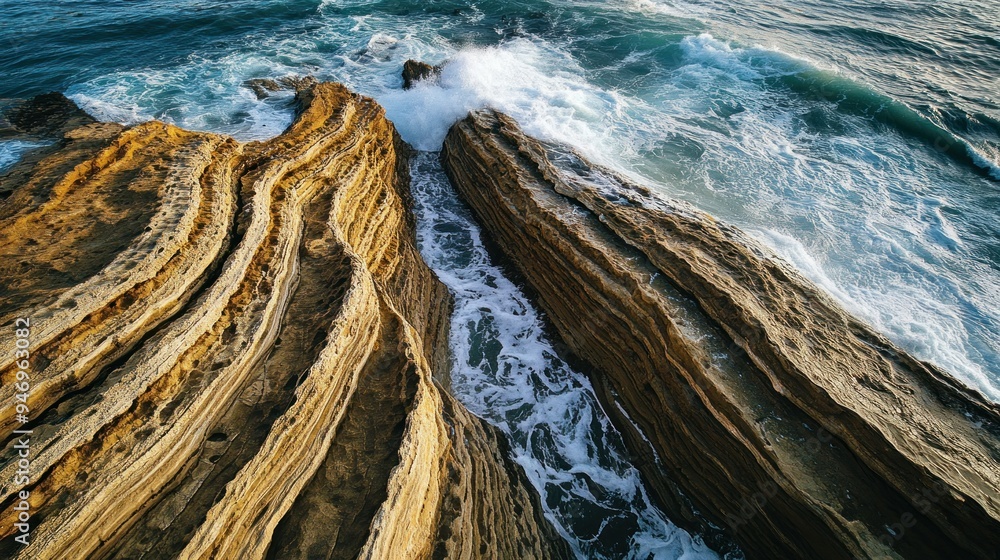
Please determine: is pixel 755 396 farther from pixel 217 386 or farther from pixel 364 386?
pixel 217 386

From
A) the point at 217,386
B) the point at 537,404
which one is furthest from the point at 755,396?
the point at 217,386

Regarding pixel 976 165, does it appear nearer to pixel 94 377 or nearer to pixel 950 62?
pixel 950 62

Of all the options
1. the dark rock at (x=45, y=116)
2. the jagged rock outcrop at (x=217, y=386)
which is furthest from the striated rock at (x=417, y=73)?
the jagged rock outcrop at (x=217, y=386)

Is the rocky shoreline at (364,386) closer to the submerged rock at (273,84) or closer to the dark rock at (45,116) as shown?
the dark rock at (45,116)

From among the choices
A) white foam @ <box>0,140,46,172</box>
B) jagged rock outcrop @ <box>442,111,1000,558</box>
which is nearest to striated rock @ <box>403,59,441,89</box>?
jagged rock outcrop @ <box>442,111,1000,558</box>

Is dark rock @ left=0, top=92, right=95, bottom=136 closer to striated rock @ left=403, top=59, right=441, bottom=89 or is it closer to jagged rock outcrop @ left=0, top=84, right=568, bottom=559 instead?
jagged rock outcrop @ left=0, top=84, right=568, bottom=559

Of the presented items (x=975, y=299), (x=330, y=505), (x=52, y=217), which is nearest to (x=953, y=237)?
(x=975, y=299)
